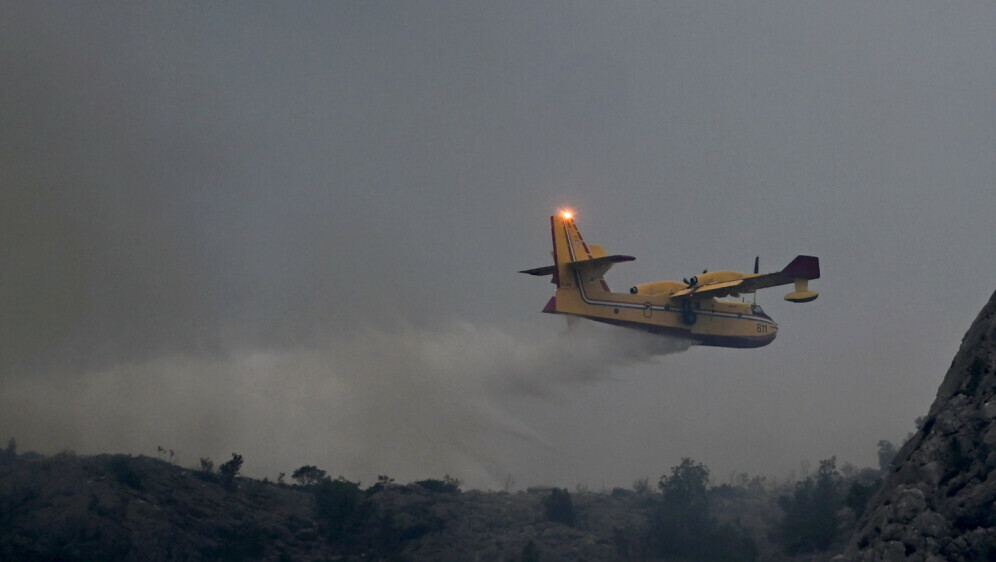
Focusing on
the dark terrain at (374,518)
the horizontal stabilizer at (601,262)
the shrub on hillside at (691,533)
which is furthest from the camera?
the shrub on hillside at (691,533)

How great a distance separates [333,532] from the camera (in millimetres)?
85750

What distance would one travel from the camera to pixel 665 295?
65.5 m

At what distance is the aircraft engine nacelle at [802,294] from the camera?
62.4 m

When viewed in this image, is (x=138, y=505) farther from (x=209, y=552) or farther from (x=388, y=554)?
(x=388, y=554)

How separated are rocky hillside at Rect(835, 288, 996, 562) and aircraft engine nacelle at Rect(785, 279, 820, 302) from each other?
1116 cm

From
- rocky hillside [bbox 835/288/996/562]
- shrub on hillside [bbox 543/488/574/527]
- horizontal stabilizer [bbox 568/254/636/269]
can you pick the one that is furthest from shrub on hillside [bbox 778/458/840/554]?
horizontal stabilizer [bbox 568/254/636/269]

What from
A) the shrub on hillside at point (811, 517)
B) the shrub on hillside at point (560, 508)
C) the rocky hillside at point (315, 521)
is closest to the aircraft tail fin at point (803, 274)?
the shrub on hillside at point (811, 517)

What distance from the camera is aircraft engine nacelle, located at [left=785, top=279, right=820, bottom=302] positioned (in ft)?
205

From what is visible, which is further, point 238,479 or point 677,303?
point 238,479

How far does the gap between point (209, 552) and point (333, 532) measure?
12.4 meters

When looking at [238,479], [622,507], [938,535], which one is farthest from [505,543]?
[938,535]

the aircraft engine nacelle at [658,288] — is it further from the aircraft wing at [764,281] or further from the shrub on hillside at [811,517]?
the shrub on hillside at [811,517]

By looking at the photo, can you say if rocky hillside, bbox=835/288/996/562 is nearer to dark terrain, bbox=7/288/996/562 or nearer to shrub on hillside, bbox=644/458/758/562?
dark terrain, bbox=7/288/996/562

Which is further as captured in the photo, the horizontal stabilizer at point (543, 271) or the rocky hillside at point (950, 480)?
the horizontal stabilizer at point (543, 271)
